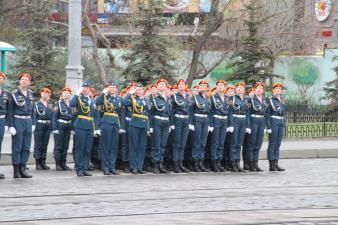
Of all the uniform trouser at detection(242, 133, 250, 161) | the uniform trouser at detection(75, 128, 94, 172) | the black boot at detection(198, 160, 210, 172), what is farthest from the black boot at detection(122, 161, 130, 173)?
the uniform trouser at detection(242, 133, 250, 161)

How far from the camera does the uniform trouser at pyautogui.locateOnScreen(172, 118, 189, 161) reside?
16984 mm

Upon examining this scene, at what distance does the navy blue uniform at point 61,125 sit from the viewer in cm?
1720

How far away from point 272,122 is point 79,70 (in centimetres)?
643

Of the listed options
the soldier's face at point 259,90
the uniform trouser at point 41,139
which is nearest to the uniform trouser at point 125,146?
the uniform trouser at point 41,139

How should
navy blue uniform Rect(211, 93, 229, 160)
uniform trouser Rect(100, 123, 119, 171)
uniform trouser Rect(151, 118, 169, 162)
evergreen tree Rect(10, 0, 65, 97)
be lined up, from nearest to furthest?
uniform trouser Rect(100, 123, 119, 171) < uniform trouser Rect(151, 118, 169, 162) < navy blue uniform Rect(211, 93, 229, 160) < evergreen tree Rect(10, 0, 65, 97)

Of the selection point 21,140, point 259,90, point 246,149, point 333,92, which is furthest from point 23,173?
point 333,92

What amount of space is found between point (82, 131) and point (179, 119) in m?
2.24

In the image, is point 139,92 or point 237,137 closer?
point 139,92

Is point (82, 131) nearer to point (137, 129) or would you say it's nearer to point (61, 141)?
point (137, 129)

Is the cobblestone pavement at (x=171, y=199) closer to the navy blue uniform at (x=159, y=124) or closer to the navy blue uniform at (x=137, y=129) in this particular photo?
the navy blue uniform at (x=137, y=129)

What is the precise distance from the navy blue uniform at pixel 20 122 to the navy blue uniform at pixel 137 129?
216 cm

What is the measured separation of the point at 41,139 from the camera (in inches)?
689

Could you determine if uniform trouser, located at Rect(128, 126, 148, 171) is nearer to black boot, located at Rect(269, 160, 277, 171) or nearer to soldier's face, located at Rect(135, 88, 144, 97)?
soldier's face, located at Rect(135, 88, 144, 97)

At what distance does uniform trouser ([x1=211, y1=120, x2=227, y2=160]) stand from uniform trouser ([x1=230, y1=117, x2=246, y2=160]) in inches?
8.5
